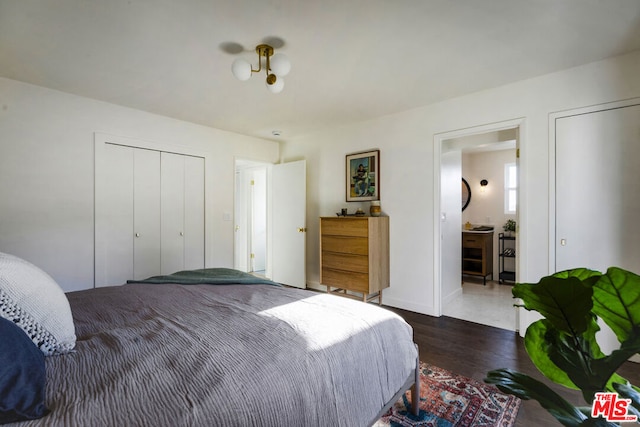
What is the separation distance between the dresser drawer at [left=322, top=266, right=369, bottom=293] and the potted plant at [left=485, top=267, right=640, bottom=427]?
287 centimetres

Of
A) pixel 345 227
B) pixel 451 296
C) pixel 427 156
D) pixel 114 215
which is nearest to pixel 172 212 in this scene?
pixel 114 215

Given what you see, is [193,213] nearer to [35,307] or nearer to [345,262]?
[345,262]

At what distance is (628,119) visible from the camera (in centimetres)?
232

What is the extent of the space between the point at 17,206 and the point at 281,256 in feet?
9.99

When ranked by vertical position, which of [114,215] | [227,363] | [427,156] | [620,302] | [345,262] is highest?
[427,156]

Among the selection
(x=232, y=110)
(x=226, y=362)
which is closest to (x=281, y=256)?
(x=232, y=110)

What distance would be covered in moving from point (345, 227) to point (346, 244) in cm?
21

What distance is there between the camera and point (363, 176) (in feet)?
13.0

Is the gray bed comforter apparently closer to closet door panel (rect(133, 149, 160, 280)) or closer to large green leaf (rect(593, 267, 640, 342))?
large green leaf (rect(593, 267, 640, 342))

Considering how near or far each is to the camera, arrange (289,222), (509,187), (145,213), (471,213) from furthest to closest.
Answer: (471,213) < (509,187) < (289,222) < (145,213)

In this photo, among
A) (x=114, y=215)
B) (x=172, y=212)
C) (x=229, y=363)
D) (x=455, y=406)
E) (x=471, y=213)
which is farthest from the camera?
(x=471, y=213)

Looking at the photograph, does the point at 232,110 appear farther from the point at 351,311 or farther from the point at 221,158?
the point at 351,311

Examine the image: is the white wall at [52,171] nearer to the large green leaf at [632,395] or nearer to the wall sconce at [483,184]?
the large green leaf at [632,395]

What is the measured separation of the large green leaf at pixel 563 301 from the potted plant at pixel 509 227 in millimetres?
5284
